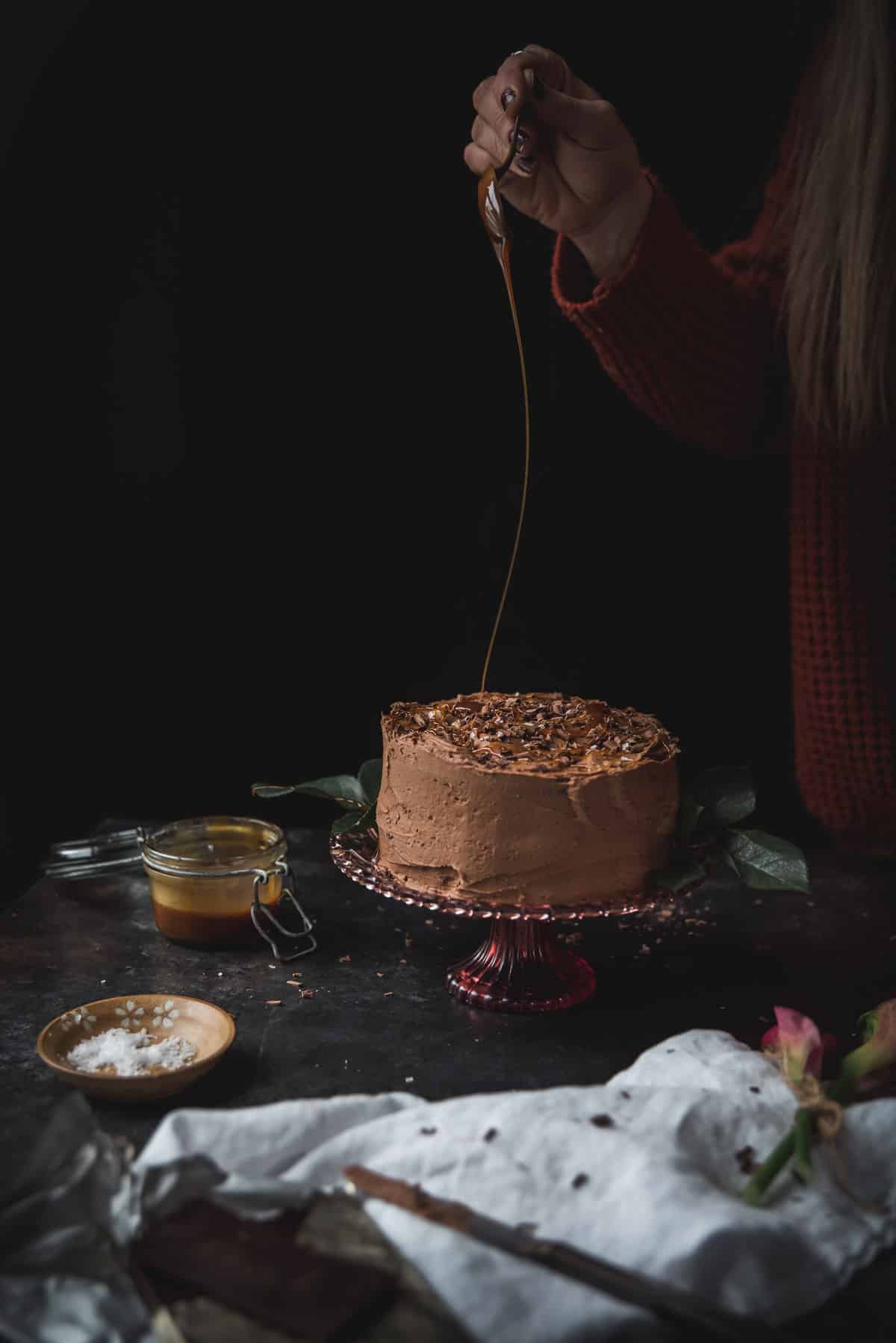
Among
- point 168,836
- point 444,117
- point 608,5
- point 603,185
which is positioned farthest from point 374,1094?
point 608,5

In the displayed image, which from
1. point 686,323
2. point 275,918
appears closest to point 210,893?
point 275,918

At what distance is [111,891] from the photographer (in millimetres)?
1550

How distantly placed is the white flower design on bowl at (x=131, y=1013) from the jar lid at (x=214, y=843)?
24 cm

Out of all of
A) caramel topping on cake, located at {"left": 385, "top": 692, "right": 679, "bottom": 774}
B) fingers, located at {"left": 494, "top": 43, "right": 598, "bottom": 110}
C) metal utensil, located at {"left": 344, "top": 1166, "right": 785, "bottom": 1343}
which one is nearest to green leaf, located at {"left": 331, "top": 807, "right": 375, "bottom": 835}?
caramel topping on cake, located at {"left": 385, "top": 692, "right": 679, "bottom": 774}

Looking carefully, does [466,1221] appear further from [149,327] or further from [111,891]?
[149,327]

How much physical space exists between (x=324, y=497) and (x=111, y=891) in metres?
0.72

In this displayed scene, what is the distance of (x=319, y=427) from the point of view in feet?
6.29

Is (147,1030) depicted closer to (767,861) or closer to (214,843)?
(214,843)

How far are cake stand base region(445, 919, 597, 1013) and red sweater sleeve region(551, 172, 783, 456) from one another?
2.45 feet

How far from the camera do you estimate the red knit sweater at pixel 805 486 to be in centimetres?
155

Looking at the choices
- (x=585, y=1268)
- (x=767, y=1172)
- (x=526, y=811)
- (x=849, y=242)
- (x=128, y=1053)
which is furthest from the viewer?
(x=849, y=242)

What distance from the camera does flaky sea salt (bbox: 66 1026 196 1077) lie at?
104 cm

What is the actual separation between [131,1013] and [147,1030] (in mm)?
29

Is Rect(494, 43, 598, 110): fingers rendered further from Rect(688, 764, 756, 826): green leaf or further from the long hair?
Rect(688, 764, 756, 826): green leaf
